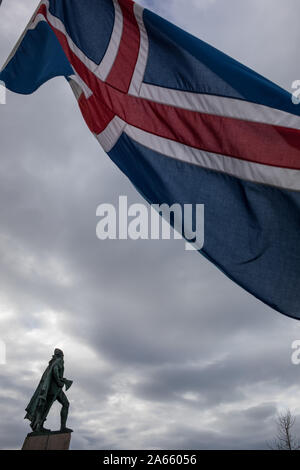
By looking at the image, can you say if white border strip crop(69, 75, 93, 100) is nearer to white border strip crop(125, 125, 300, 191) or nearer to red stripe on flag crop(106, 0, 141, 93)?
red stripe on flag crop(106, 0, 141, 93)

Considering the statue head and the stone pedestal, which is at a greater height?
the statue head

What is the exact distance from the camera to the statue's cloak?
1083 cm

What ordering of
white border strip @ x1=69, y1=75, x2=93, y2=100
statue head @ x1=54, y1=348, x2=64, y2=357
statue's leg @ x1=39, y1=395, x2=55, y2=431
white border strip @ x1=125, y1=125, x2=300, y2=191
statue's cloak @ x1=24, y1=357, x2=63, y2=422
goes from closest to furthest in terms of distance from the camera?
1. white border strip @ x1=125, y1=125, x2=300, y2=191
2. white border strip @ x1=69, y1=75, x2=93, y2=100
3. statue's leg @ x1=39, y1=395, x2=55, y2=431
4. statue's cloak @ x1=24, y1=357, x2=63, y2=422
5. statue head @ x1=54, y1=348, x2=64, y2=357

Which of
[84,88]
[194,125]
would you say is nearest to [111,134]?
[84,88]

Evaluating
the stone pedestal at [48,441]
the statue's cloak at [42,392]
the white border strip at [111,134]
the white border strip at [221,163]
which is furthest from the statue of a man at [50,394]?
the white border strip at [221,163]

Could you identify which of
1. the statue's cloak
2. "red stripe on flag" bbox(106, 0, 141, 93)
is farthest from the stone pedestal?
"red stripe on flag" bbox(106, 0, 141, 93)

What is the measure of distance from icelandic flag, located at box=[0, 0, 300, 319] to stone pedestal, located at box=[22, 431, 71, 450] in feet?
24.5

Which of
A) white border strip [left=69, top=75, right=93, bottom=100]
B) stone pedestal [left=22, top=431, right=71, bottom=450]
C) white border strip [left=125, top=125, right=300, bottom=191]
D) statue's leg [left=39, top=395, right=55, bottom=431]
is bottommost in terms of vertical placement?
stone pedestal [left=22, top=431, right=71, bottom=450]

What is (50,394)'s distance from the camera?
11.4 m

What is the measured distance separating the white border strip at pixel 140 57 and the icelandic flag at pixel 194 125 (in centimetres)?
1

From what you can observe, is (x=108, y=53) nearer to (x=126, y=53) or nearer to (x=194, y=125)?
(x=126, y=53)

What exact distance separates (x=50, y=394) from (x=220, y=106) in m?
9.37

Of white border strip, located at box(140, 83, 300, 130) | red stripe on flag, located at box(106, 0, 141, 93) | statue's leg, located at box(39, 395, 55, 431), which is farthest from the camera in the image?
statue's leg, located at box(39, 395, 55, 431)
